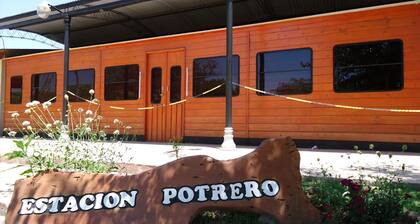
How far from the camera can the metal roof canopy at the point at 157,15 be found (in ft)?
41.8

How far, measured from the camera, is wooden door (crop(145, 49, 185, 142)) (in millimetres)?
11680

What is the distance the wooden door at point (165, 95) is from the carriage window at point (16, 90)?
6.46 metres

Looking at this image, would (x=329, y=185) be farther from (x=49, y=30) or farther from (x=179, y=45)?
(x=49, y=30)

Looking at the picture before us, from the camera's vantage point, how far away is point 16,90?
52.5 ft

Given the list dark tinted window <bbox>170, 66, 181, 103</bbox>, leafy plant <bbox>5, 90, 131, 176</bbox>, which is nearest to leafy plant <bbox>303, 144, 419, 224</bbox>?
leafy plant <bbox>5, 90, 131, 176</bbox>

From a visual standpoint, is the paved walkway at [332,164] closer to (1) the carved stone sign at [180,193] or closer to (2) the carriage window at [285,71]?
(1) the carved stone sign at [180,193]

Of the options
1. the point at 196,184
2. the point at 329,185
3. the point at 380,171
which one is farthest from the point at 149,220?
the point at 380,171

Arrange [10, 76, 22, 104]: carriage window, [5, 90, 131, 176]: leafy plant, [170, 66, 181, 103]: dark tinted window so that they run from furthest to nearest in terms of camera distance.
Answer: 1. [10, 76, 22, 104]: carriage window
2. [170, 66, 181, 103]: dark tinted window
3. [5, 90, 131, 176]: leafy plant

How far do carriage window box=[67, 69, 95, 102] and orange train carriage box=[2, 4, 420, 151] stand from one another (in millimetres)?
34

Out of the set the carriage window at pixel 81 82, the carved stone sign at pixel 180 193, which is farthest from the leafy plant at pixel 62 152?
the carriage window at pixel 81 82

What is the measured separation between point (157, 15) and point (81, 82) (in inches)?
141

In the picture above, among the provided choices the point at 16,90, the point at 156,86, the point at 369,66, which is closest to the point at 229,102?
the point at 369,66

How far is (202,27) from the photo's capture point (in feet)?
50.6

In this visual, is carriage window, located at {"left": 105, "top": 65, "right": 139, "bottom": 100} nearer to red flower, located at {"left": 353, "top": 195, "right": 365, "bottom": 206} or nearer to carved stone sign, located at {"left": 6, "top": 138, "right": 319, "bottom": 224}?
carved stone sign, located at {"left": 6, "top": 138, "right": 319, "bottom": 224}
